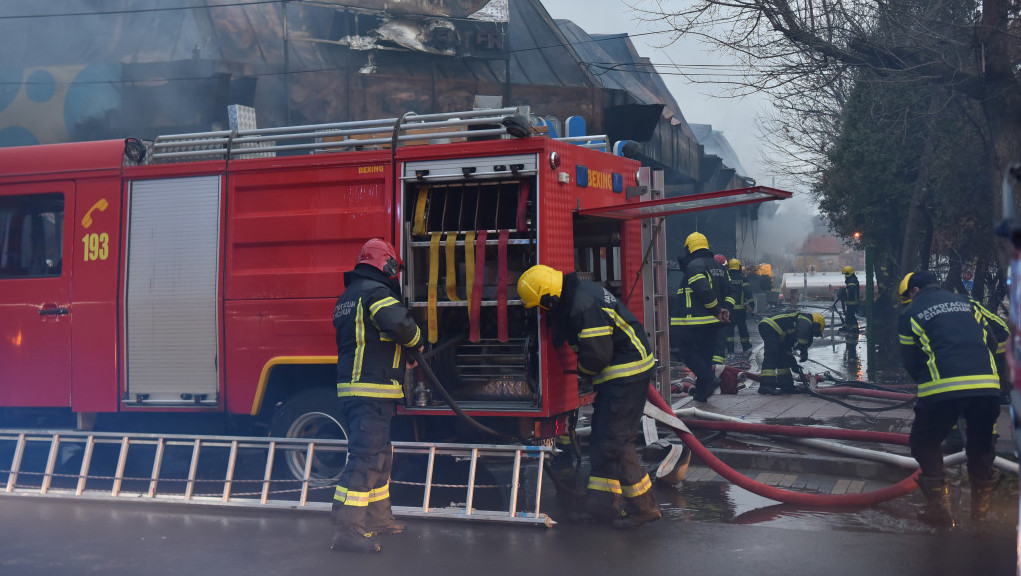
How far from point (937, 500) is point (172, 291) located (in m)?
5.45

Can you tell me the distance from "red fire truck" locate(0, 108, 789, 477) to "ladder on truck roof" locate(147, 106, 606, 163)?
0.07 ft

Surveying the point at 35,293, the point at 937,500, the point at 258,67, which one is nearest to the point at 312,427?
the point at 35,293

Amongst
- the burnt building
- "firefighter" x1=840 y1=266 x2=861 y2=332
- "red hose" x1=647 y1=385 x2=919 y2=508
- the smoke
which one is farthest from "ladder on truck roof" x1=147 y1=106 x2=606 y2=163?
the smoke

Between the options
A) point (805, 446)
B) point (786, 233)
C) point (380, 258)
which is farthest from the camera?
point (786, 233)

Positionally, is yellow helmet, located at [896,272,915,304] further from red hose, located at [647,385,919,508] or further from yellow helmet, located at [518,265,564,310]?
yellow helmet, located at [518,265,564,310]

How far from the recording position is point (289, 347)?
6.21 m

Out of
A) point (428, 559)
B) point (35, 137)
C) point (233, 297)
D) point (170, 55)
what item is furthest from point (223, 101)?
point (428, 559)

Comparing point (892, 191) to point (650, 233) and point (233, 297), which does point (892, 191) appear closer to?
point (650, 233)

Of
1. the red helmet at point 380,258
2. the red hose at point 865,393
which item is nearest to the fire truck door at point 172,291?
the red helmet at point 380,258

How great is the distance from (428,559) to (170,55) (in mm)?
14941

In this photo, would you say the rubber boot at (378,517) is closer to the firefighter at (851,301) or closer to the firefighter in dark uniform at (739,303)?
the firefighter in dark uniform at (739,303)

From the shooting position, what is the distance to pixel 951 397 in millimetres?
5117

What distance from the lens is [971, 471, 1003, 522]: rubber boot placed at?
206 inches

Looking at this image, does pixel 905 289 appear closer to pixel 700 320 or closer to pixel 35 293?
pixel 700 320
